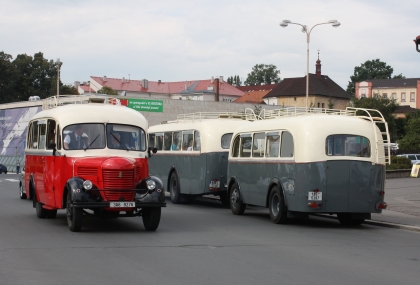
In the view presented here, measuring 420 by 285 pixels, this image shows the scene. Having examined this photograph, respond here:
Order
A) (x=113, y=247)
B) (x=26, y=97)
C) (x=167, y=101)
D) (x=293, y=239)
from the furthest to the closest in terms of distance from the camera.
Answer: (x=26, y=97) → (x=167, y=101) → (x=293, y=239) → (x=113, y=247)

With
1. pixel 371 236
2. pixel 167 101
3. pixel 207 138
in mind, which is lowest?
pixel 371 236

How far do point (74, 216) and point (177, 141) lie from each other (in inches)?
475

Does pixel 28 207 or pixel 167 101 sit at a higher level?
pixel 167 101

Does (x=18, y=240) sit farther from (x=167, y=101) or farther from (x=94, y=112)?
(x=167, y=101)

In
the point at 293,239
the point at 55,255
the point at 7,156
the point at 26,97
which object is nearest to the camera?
the point at 55,255

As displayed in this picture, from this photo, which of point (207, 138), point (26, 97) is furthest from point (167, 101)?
point (26, 97)

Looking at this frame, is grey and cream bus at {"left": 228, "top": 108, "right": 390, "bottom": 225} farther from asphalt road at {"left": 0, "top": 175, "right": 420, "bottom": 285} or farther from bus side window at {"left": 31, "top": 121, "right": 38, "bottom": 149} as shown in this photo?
bus side window at {"left": 31, "top": 121, "right": 38, "bottom": 149}

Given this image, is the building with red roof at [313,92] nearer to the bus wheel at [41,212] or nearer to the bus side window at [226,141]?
the bus side window at [226,141]

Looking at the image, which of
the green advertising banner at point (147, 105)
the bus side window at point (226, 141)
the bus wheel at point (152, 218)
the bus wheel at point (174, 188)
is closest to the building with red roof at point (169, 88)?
the green advertising banner at point (147, 105)

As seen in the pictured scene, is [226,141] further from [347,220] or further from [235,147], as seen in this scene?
[347,220]

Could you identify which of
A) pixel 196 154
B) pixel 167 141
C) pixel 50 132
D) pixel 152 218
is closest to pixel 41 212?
pixel 50 132

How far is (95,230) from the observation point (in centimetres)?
1550

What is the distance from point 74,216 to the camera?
14648mm

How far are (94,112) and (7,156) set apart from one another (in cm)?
5975
